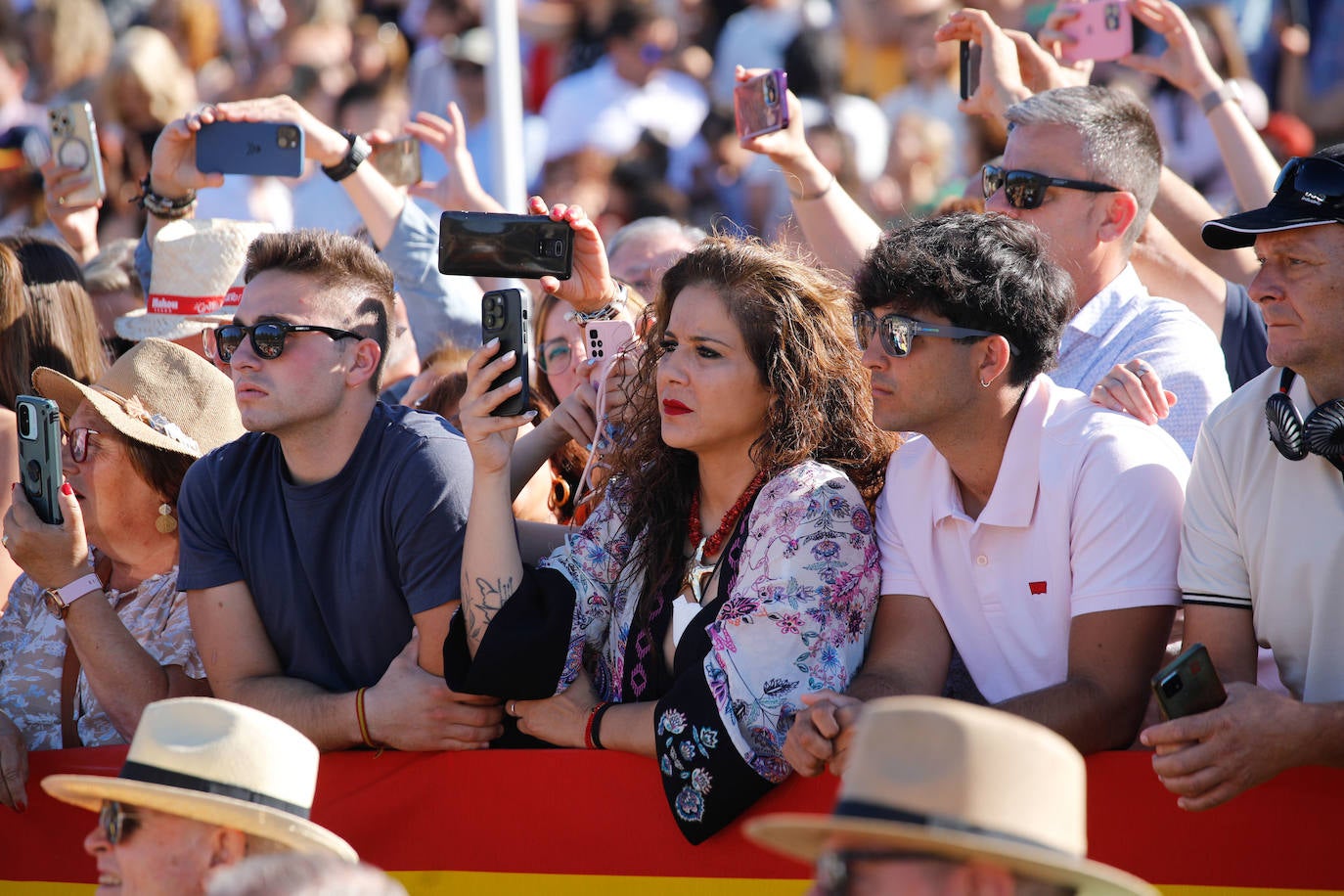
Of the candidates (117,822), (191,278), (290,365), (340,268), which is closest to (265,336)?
(290,365)

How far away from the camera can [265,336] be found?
13.3 ft

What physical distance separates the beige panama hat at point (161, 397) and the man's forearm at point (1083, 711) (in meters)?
2.42

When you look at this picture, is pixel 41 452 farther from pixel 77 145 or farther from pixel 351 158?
pixel 77 145

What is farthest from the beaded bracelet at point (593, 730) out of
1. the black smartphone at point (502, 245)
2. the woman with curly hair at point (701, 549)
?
the black smartphone at point (502, 245)

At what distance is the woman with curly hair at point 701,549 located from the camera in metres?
3.35

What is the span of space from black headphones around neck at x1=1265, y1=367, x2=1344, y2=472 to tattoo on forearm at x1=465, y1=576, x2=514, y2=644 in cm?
171

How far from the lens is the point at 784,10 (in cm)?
909

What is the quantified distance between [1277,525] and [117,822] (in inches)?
88.1

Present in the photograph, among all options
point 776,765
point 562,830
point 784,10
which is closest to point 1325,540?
point 776,765

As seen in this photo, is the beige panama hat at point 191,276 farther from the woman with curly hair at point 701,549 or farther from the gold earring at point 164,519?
the woman with curly hair at point 701,549

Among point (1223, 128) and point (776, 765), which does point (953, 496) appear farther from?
point (1223, 128)

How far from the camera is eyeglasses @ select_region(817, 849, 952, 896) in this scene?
6.38ft

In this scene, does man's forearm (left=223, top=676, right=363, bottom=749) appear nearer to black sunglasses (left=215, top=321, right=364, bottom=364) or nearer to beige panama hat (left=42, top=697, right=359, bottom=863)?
black sunglasses (left=215, top=321, right=364, bottom=364)

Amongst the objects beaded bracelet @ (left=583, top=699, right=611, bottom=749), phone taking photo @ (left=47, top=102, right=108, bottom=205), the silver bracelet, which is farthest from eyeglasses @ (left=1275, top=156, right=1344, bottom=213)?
phone taking photo @ (left=47, top=102, right=108, bottom=205)
